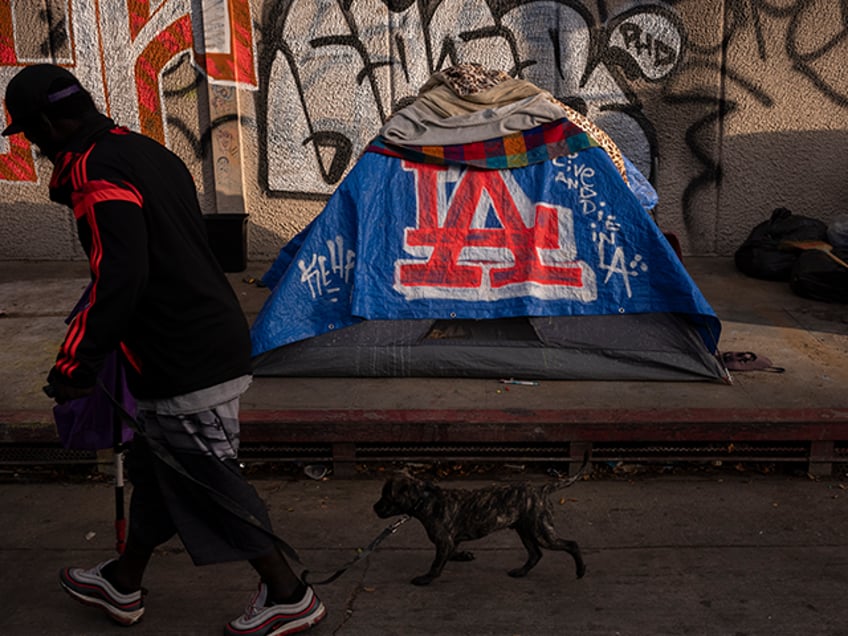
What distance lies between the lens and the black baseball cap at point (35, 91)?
2.85m

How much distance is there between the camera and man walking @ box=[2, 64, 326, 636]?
112 inches

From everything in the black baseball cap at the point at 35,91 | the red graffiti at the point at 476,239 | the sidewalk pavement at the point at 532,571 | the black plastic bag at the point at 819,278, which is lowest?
the sidewalk pavement at the point at 532,571

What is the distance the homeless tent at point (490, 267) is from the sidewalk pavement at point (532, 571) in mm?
830

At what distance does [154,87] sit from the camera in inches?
314

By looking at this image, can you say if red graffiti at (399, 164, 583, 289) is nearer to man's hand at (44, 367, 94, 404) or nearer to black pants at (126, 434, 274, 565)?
black pants at (126, 434, 274, 565)

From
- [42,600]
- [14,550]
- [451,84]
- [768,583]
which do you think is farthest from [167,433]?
[451,84]

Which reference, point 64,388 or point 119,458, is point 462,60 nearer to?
point 119,458

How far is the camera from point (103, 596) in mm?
3346

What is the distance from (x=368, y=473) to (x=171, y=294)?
1.97m

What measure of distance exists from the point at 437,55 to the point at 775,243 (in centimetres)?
311

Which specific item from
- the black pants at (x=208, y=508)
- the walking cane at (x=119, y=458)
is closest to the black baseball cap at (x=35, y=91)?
the walking cane at (x=119, y=458)

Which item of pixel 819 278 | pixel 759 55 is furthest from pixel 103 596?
pixel 759 55

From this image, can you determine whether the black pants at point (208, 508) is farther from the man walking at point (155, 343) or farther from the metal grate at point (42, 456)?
the metal grate at point (42, 456)

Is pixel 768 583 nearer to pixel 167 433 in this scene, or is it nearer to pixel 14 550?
pixel 167 433
